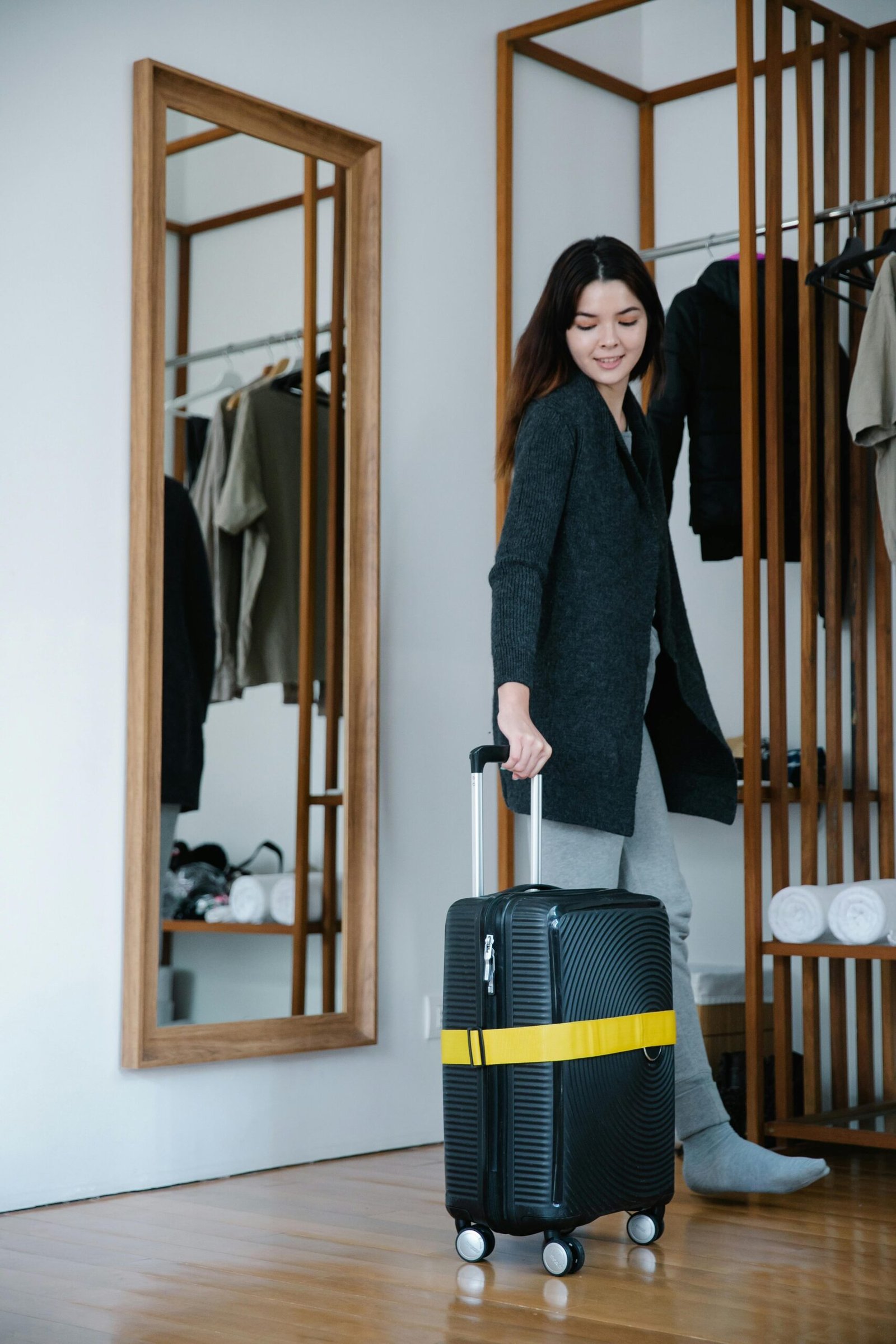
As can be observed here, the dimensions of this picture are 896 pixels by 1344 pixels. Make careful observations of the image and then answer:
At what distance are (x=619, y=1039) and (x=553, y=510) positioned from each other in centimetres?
69

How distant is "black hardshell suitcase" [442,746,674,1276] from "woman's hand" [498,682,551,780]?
0.02 m

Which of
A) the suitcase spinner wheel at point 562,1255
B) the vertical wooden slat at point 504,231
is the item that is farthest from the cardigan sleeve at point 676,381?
the suitcase spinner wheel at point 562,1255

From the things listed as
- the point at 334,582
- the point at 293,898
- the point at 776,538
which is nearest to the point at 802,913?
the point at 776,538

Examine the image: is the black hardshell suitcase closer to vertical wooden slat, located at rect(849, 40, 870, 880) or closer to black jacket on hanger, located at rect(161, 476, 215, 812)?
black jacket on hanger, located at rect(161, 476, 215, 812)

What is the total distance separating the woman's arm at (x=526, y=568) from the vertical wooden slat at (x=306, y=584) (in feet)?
2.10

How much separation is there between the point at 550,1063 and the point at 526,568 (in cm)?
63

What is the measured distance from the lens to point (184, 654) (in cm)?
247

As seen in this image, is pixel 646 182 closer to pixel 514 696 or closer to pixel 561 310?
pixel 561 310

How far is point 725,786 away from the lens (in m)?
2.25

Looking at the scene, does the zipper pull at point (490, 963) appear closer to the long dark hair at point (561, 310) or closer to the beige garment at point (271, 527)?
the long dark hair at point (561, 310)

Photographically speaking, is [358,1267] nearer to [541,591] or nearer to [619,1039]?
[619,1039]

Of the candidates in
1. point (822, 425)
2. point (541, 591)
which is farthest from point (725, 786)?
point (822, 425)

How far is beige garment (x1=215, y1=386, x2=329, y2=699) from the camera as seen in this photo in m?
2.58

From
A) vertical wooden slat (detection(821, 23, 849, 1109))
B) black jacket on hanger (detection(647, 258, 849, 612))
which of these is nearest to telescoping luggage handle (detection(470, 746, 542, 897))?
vertical wooden slat (detection(821, 23, 849, 1109))
